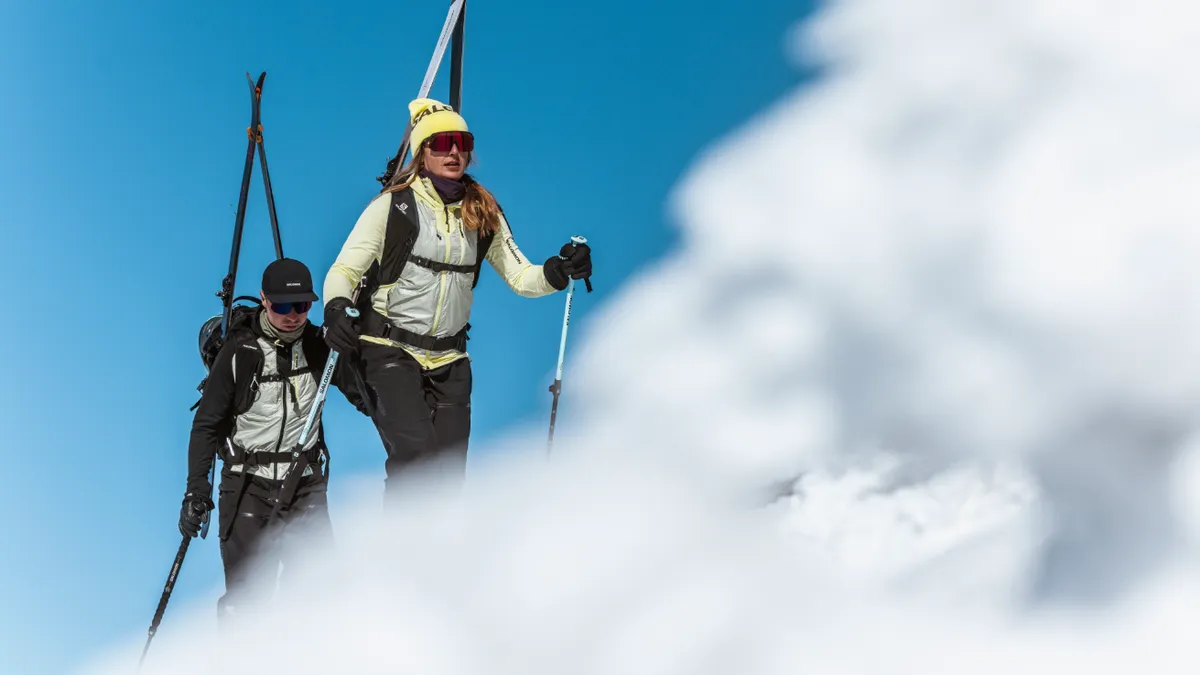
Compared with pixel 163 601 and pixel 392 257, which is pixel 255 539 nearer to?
pixel 163 601

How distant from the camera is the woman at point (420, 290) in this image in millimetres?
8727

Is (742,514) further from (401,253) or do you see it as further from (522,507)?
(401,253)

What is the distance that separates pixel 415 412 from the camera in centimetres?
876

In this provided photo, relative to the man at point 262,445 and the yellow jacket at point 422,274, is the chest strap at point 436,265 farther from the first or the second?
the man at point 262,445

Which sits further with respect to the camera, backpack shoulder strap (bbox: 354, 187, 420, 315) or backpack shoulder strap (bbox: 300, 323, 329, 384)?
backpack shoulder strap (bbox: 300, 323, 329, 384)

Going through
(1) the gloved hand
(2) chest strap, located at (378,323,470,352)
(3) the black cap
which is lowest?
(2) chest strap, located at (378,323,470,352)

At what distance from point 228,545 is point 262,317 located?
5.70 feet

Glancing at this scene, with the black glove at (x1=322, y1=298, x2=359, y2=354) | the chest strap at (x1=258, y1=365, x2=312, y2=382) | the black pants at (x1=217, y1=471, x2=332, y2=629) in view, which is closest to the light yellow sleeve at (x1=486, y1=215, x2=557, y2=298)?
the black glove at (x1=322, y1=298, x2=359, y2=354)

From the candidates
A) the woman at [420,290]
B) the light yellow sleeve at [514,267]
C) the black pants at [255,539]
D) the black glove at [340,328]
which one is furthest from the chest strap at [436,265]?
the black pants at [255,539]

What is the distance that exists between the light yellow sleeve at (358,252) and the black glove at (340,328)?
70 millimetres

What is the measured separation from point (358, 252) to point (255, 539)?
7.95ft

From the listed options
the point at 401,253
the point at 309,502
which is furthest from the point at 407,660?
the point at 401,253

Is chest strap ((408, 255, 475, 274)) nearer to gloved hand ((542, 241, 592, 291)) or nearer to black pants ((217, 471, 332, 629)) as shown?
gloved hand ((542, 241, 592, 291))

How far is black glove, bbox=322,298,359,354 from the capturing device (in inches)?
332
